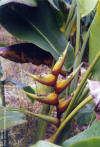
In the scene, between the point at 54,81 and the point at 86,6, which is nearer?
the point at 54,81

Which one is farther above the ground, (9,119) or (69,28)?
(69,28)

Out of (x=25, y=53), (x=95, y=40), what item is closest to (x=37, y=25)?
(x=25, y=53)

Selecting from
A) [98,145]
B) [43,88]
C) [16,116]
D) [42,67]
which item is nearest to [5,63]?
[42,67]

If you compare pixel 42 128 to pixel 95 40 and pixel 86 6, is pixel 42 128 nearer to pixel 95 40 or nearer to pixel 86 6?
pixel 95 40

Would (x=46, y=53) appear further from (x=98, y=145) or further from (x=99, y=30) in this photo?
(x=98, y=145)

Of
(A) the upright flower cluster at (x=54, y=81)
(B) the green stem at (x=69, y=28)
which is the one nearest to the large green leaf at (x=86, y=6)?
(B) the green stem at (x=69, y=28)
